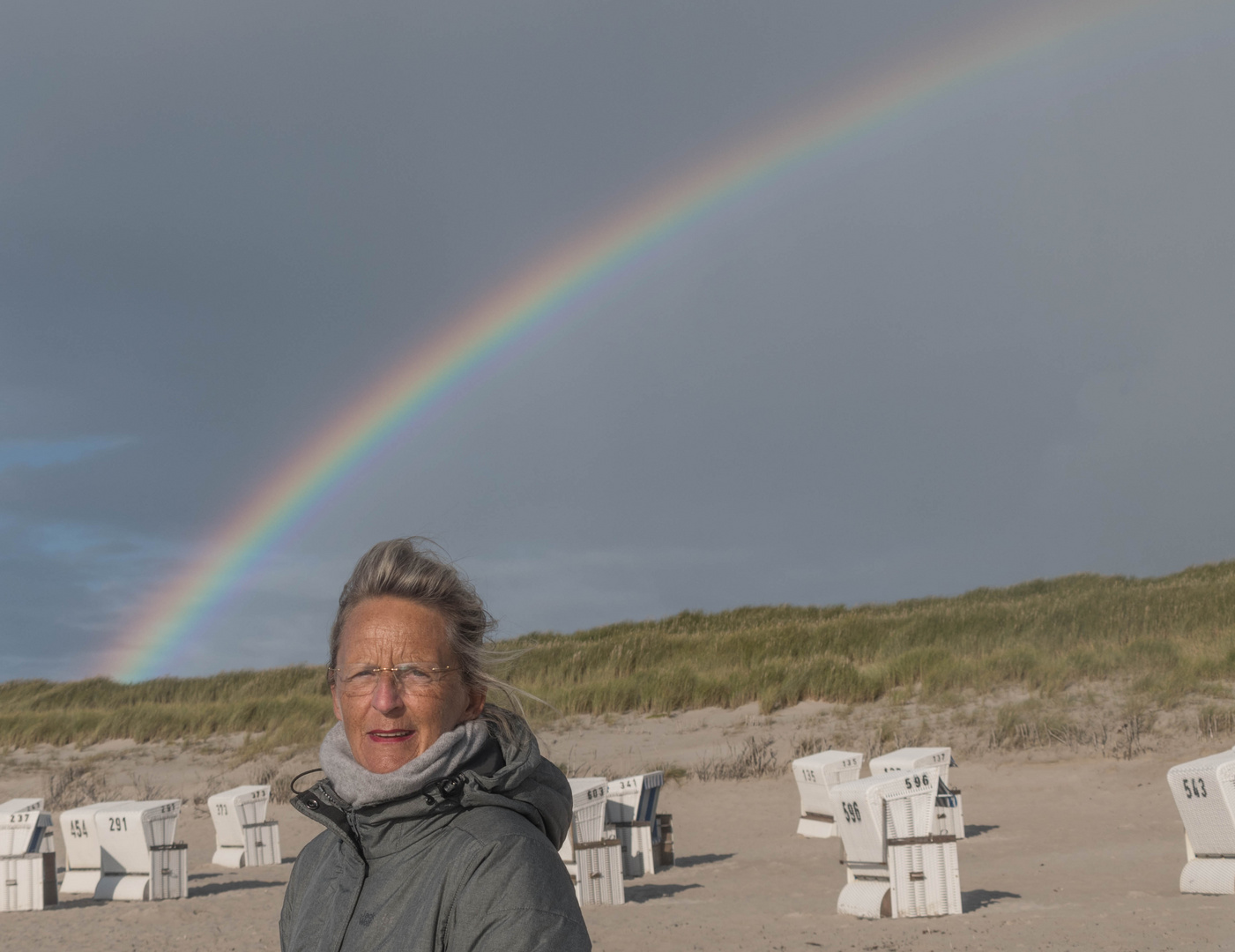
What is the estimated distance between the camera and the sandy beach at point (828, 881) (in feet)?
29.1

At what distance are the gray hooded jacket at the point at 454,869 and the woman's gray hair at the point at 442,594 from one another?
0.14m

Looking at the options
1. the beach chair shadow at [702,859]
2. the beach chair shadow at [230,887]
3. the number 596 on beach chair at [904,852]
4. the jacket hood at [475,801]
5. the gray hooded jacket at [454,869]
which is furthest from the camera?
the beach chair shadow at [702,859]

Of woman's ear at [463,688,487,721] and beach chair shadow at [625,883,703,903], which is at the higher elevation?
woman's ear at [463,688,487,721]

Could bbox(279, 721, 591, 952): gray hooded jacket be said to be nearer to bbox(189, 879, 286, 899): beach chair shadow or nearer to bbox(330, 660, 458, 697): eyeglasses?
bbox(330, 660, 458, 697): eyeglasses

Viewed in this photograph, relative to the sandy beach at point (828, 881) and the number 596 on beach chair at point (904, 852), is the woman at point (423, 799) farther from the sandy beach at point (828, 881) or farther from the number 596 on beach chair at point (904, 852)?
the number 596 on beach chair at point (904, 852)

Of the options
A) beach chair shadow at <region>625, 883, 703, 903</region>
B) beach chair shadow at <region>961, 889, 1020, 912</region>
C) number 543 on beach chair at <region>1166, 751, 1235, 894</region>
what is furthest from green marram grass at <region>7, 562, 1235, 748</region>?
beach chair shadow at <region>961, 889, 1020, 912</region>

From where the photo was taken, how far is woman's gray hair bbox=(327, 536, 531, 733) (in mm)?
2332

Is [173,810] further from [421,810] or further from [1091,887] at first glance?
[421,810]

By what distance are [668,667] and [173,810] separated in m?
18.2

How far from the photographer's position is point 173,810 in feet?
41.4

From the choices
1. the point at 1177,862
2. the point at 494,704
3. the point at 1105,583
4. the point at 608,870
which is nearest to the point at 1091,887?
the point at 1177,862

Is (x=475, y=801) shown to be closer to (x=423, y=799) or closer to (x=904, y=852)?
(x=423, y=799)

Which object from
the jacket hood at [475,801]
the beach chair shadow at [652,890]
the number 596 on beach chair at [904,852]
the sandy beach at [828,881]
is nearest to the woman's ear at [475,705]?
the jacket hood at [475,801]

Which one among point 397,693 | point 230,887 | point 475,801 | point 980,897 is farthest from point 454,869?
point 230,887
